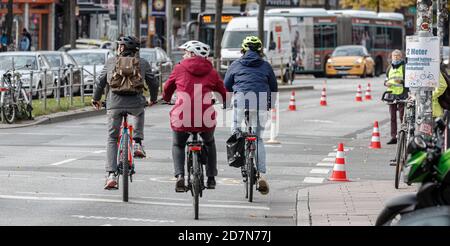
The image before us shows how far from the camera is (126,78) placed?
14242mm

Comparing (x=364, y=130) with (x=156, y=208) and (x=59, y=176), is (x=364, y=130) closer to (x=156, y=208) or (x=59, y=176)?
(x=59, y=176)

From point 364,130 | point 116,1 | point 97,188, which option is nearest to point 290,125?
point 364,130

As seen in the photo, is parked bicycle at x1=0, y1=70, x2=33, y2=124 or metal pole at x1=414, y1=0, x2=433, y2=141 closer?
metal pole at x1=414, y1=0, x2=433, y2=141

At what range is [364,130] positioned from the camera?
1125 inches

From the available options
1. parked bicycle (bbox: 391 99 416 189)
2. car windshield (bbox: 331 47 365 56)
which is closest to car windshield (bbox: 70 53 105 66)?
parked bicycle (bbox: 391 99 416 189)

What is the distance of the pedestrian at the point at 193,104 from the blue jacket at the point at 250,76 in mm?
1402

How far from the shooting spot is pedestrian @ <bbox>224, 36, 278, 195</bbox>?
582 inches

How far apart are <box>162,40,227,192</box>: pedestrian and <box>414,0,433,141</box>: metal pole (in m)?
2.95

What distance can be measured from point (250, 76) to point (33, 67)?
65.8 feet

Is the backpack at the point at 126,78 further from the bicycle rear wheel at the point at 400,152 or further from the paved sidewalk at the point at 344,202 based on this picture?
the bicycle rear wheel at the point at 400,152

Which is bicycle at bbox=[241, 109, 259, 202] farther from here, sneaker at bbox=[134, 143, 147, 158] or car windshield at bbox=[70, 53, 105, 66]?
car windshield at bbox=[70, 53, 105, 66]

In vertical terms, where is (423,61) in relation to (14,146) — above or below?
above

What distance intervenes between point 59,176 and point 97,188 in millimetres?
1466
